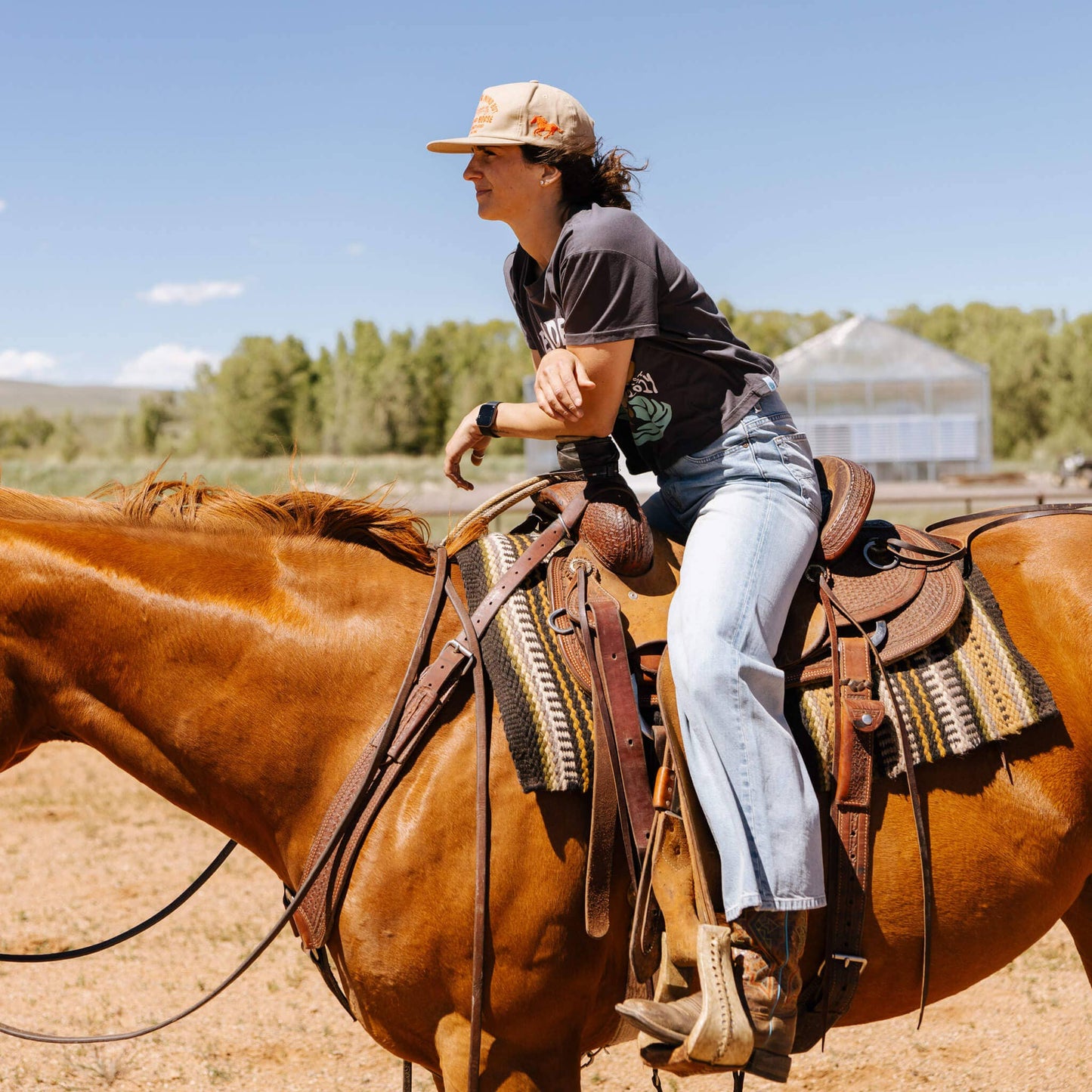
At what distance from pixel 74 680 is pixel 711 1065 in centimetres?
163

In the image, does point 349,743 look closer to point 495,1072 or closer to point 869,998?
point 495,1072

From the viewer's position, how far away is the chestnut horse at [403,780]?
7.10ft

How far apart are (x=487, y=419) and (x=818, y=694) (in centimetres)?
99

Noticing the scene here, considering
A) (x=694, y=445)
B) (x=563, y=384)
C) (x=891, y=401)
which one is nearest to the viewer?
(x=563, y=384)

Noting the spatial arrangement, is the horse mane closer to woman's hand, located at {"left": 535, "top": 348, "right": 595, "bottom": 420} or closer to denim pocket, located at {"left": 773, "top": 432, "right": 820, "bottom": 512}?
woman's hand, located at {"left": 535, "top": 348, "right": 595, "bottom": 420}

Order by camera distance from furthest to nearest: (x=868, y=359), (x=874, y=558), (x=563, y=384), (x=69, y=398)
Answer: (x=69, y=398), (x=868, y=359), (x=874, y=558), (x=563, y=384)

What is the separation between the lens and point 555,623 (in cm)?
230

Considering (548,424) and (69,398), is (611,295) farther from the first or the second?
(69,398)

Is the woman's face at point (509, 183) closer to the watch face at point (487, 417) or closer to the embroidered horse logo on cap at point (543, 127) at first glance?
the embroidered horse logo on cap at point (543, 127)

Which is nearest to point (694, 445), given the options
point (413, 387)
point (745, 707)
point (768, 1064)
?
point (745, 707)

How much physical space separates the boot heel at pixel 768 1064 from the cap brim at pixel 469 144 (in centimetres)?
204

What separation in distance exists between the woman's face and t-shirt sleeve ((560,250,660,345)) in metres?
0.29

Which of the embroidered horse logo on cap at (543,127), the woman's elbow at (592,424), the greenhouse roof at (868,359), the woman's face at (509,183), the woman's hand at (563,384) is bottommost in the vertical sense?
the woman's elbow at (592,424)

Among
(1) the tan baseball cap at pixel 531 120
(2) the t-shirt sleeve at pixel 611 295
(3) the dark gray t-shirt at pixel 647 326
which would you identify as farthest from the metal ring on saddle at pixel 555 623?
(1) the tan baseball cap at pixel 531 120
